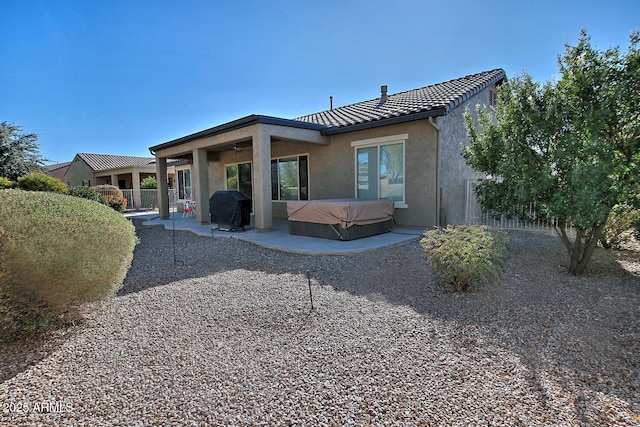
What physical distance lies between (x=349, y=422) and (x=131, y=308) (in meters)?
3.46

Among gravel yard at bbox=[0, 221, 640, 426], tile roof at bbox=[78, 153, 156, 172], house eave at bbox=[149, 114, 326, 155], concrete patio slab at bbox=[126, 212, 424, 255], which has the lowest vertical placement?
gravel yard at bbox=[0, 221, 640, 426]

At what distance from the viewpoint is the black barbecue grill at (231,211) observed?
9.70 m

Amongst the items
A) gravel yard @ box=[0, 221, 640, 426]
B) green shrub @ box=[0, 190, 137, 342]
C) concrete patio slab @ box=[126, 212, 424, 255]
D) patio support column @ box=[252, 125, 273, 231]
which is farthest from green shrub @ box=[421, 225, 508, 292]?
patio support column @ box=[252, 125, 273, 231]

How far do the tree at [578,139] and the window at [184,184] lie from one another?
631 inches

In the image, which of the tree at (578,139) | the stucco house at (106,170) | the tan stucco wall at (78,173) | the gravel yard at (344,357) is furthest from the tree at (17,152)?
the tree at (578,139)

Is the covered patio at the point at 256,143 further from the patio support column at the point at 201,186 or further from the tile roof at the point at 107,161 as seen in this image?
the tile roof at the point at 107,161

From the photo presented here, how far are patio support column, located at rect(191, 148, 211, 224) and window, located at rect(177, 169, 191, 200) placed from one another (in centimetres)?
686

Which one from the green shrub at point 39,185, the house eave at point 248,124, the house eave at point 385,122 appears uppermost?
the house eave at point 248,124

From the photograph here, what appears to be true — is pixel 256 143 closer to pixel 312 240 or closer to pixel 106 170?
pixel 312 240

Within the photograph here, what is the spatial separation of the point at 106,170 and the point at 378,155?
2683cm

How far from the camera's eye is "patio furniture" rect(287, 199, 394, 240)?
306 inches

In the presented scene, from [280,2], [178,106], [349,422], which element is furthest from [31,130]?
[349,422]

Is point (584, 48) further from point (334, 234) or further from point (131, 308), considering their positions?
point (131, 308)

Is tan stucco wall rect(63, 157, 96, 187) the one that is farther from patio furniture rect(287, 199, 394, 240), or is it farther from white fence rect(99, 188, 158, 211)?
patio furniture rect(287, 199, 394, 240)
